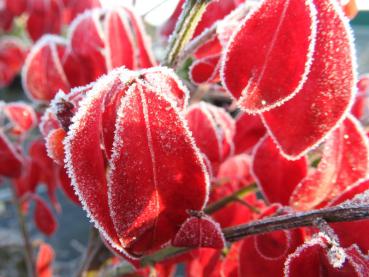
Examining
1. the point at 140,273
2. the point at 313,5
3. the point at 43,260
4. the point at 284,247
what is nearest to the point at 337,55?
the point at 313,5

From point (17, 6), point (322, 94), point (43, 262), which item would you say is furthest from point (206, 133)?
point (17, 6)

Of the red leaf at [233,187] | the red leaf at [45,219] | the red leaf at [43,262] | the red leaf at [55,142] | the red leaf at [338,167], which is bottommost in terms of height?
the red leaf at [43,262]

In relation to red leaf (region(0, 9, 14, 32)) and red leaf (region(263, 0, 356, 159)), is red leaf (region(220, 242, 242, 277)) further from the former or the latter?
red leaf (region(0, 9, 14, 32))

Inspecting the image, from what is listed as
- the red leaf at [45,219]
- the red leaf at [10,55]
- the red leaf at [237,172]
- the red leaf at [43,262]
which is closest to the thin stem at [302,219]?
the red leaf at [237,172]

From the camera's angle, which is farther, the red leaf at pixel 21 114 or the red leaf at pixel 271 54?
the red leaf at pixel 21 114

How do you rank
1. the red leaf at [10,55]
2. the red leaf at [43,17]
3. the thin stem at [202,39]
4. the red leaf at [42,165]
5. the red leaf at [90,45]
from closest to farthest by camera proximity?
the thin stem at [202,39] → the red leaf at [90,45] → the red leaf at [42,165] → the red leaf at [43,17] → the red leaf at [10,55]

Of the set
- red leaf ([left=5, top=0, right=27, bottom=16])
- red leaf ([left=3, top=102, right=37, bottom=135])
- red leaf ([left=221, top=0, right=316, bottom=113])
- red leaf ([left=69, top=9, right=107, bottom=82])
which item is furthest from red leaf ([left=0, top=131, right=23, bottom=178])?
red leaf ([left=5, top=0, right=27, bottom=16])

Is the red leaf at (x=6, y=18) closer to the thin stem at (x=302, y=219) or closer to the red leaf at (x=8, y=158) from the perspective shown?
the red leaf at (x=8, y=158)

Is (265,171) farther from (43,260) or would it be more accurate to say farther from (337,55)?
(43,260)
